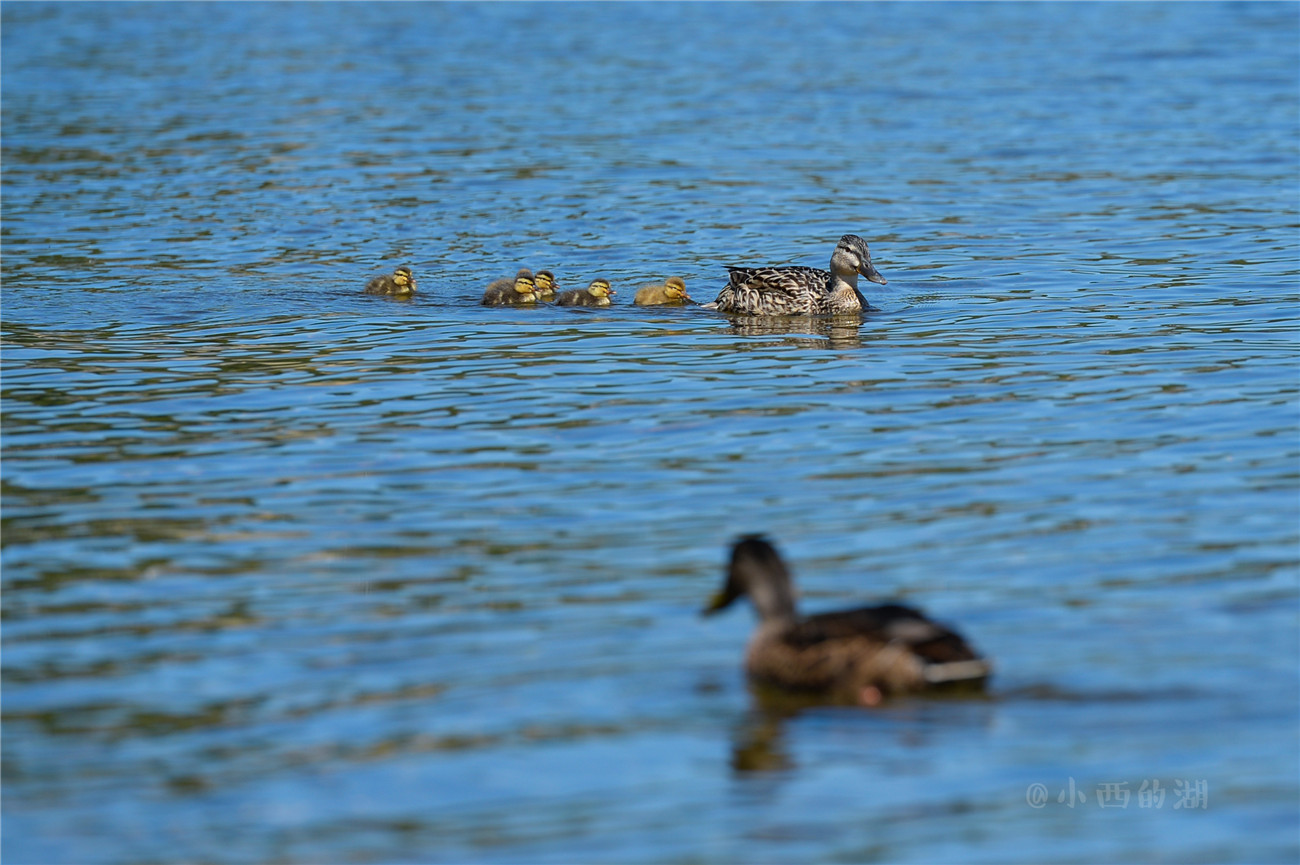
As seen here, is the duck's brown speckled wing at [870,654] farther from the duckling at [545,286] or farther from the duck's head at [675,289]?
the duckling at [545,286]

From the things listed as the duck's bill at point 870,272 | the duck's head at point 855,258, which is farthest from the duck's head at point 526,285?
the duck's bill at point 870,272

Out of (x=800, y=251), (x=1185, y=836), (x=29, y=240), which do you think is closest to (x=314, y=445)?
(x=1185, y=836)

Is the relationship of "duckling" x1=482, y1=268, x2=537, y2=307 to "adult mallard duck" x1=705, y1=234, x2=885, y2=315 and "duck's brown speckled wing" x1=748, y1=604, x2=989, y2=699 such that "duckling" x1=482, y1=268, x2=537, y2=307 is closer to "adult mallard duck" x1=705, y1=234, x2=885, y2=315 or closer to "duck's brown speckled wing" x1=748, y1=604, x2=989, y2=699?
"adult mallard duck" x1=705, y1=234, x2=885, y2=315

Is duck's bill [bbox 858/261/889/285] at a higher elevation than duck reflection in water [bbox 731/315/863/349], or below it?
higher

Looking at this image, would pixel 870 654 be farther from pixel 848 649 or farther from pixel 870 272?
pixel 870 272

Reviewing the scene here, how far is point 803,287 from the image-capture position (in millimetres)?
16875

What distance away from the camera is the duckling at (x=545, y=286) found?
17.1 meters

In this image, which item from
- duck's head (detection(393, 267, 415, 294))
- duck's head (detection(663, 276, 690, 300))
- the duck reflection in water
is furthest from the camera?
duck's head (detection(393, 267, 415, 294))

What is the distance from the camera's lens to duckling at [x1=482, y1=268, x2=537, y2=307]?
1705 centimetres

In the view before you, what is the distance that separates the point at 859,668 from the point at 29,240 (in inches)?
649

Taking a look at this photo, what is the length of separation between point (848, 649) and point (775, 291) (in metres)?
9.65

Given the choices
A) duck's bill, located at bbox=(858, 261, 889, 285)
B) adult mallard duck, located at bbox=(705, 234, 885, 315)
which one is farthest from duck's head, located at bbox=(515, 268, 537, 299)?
duck's bill, located at bbox=(858, 261, 889, 285)

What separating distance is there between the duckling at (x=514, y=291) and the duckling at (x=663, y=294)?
1.00 m

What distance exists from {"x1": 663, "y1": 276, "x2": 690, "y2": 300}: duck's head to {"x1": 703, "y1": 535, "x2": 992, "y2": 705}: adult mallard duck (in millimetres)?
9539
